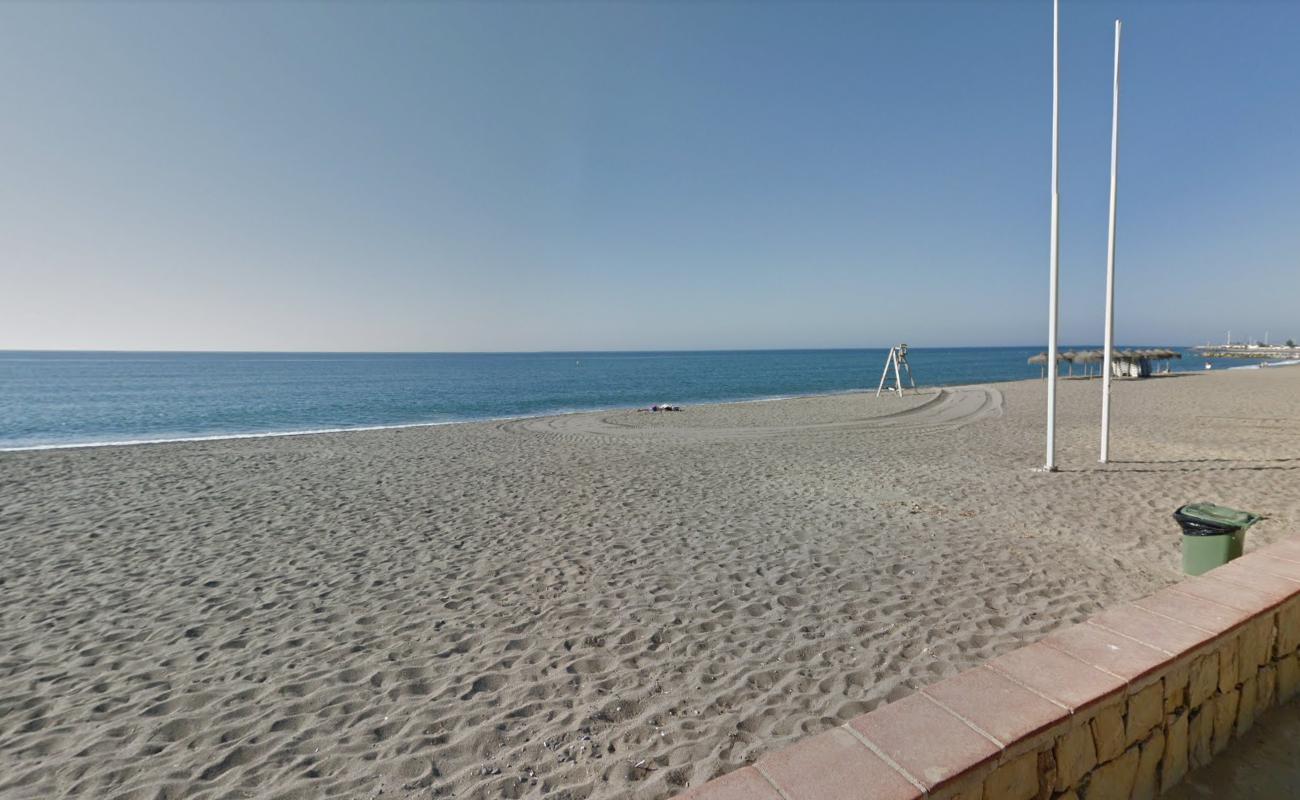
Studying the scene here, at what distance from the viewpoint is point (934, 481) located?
8.89 meters

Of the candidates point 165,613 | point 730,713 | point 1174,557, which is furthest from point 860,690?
point 165,613

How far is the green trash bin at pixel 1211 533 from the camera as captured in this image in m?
4.26

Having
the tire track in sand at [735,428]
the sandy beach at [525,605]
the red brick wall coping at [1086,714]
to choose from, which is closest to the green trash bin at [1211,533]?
the sandy beach at [525,605]

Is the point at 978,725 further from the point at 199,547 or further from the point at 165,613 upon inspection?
the point at 199,547

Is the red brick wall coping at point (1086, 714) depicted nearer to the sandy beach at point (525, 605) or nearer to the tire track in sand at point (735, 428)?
the sandy beach at point (525, 605)

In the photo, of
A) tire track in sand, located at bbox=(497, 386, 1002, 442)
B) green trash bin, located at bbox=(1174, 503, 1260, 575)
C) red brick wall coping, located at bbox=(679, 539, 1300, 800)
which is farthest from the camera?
tire track in sand, located at bbox=(497, 386, 1002, 442)

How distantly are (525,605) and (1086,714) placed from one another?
3.81 m

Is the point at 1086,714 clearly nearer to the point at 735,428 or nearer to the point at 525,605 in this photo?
the point at 525,605

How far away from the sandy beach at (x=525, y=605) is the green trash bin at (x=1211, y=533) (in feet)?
1.42

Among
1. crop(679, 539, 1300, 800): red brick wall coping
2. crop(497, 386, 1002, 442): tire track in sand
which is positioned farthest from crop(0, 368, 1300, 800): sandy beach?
crop(497, 386, 1002, 442): tire track in sand

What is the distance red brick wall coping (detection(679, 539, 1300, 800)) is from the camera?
1.59 metres

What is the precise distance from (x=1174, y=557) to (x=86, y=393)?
201 ft

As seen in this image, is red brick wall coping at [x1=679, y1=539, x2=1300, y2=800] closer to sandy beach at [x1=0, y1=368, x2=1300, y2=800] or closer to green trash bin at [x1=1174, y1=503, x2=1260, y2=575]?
sandy beach at [x1=0, y1=368, x2=1300, y2=800]

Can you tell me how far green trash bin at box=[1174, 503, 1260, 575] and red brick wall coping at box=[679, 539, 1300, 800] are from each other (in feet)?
6.34
